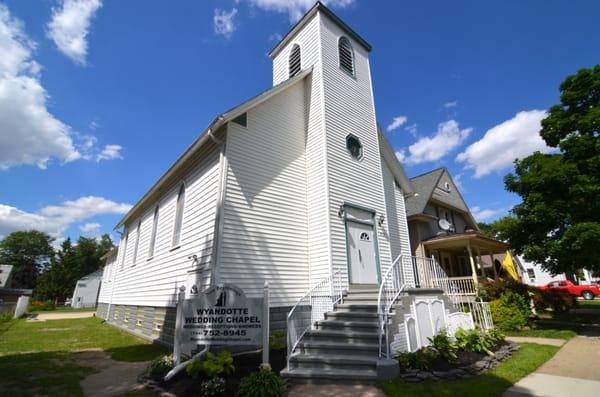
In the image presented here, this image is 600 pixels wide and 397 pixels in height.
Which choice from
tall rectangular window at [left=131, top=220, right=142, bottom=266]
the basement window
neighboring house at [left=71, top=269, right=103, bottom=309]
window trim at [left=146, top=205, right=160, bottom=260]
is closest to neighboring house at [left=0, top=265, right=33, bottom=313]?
neighboring house at [left=71, top=269, right=103, bottom=309]

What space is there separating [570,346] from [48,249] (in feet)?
329

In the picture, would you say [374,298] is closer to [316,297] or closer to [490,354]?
[316,297]

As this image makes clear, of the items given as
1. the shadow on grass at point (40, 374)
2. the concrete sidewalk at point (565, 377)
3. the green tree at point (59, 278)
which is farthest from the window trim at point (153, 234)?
the green tree at point (59, 278)

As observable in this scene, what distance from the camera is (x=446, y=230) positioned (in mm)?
18484

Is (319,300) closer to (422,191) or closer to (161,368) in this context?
(161,368)

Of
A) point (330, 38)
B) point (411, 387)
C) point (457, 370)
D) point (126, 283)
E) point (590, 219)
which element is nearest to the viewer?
point (411, 387)

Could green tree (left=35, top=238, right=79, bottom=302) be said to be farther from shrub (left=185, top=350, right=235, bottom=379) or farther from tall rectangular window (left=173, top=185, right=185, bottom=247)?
shrub (left=185, top=350, right=235, bottom=379)

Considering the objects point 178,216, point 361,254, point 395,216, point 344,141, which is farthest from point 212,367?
point 395,216

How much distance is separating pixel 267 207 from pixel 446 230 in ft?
45.0

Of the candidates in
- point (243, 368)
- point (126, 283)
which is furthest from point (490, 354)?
point (126, 283)

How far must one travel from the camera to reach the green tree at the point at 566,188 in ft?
30.6

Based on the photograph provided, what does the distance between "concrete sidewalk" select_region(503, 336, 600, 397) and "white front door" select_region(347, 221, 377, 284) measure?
473cm

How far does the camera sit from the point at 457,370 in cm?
568

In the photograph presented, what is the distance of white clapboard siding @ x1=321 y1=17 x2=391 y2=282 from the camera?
9.88 m
